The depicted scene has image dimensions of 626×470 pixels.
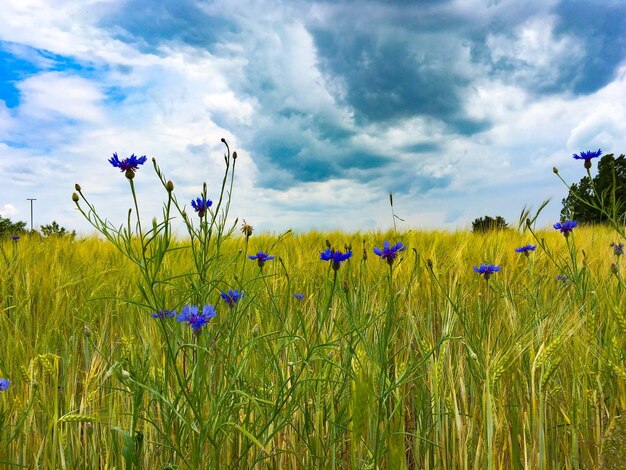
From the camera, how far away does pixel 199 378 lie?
987 mm

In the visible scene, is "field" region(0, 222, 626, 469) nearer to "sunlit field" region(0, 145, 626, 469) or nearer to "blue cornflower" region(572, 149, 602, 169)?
"sunlit field" region(0, 145, 626, 469)

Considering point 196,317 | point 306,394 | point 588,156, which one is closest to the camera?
point 196,317

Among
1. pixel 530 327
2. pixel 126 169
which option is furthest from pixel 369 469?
pixel 126 169

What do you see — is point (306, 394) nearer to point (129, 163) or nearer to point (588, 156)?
point (129, 163)

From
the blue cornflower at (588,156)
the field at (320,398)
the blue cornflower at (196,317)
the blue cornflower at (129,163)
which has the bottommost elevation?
the field at (320,398)

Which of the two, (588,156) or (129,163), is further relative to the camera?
(588,156)

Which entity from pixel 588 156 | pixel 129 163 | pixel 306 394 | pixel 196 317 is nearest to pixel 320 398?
pixel 306 394

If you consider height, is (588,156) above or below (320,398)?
above

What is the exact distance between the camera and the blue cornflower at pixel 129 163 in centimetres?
110

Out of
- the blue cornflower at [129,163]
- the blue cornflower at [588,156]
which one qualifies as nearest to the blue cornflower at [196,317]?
the blue cornflower at [129,163]

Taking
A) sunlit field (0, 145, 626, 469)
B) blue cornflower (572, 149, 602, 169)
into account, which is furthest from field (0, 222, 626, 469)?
blue cornflower (572, 149, 602, 169)

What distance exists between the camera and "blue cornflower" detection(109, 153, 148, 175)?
110cm

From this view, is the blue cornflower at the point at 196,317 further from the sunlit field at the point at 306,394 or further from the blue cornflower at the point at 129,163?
the blue cornflower at the point at 129,163

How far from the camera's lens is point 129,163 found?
3.60 ft
